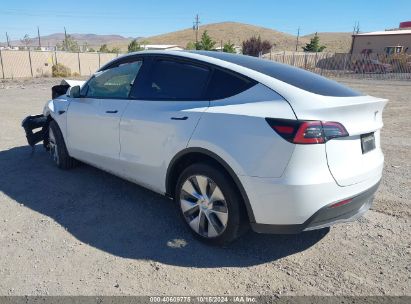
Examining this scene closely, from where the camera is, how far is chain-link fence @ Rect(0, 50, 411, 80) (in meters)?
29.3

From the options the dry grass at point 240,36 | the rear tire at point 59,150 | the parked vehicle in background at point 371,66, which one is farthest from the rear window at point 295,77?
the dry grass at point 240,36

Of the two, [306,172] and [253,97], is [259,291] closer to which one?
[306,172]

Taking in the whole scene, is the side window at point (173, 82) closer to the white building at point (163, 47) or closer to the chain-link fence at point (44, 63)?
the white building at point (163, 47)

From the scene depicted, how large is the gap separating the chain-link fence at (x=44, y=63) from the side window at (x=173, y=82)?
2988 centimetres

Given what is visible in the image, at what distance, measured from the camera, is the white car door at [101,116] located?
12.6 ft

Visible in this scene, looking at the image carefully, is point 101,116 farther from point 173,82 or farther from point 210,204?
point 210,204

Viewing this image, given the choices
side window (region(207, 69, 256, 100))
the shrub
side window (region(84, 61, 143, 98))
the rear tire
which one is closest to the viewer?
side window (region(207, 69, 256, 100))

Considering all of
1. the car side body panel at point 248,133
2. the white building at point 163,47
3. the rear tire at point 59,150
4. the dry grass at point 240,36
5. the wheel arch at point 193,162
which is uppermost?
the dry grass at point 240,36

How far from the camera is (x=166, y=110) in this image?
3256 millimetres

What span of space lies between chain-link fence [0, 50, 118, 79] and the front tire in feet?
101

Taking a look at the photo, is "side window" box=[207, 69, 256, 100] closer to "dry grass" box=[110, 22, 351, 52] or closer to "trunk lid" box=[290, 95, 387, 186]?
"trunk lid" box=[290, 95, 387, 186]

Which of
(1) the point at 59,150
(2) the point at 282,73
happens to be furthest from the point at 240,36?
(2) the point at 282,73

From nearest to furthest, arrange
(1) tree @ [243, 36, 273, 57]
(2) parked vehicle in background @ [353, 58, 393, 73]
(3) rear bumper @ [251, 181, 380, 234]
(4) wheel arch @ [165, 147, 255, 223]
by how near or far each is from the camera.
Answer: (3) rear bumper @ [251, 181, 380, 234] → (4) wheel arch @ [165, 147, 255, 223] → (2) parked vehicle in background @ [353, 58, 393, 73] → (1) tree @ [243, 36, 273, 57]

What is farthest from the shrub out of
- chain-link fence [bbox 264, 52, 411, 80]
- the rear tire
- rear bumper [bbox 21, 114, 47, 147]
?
the rear tire
